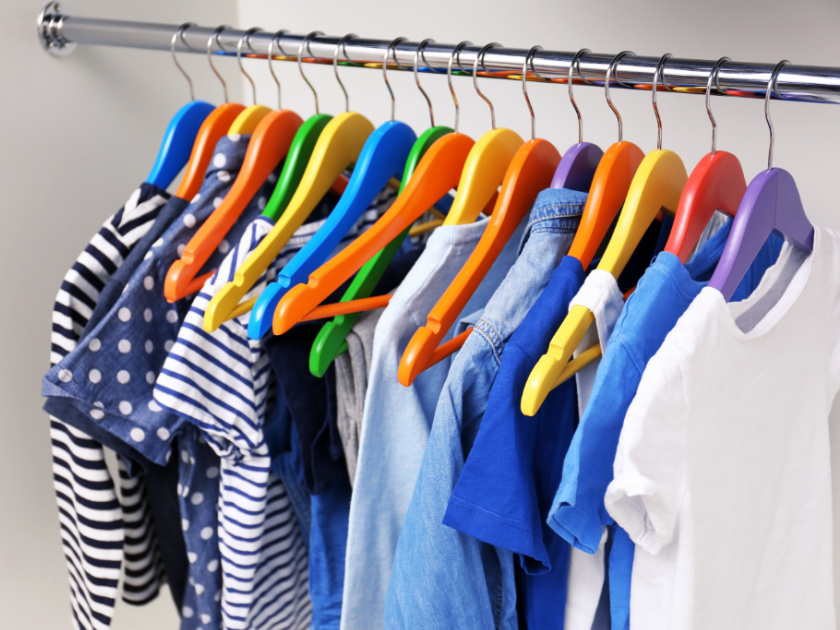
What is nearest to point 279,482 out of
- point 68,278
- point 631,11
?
point 68,278

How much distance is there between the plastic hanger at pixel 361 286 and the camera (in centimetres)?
72

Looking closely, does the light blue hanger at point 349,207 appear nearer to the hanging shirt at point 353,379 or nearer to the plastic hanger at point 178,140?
the hanging shirt at point 353,379

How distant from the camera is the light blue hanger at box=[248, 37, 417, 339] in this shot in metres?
0.67

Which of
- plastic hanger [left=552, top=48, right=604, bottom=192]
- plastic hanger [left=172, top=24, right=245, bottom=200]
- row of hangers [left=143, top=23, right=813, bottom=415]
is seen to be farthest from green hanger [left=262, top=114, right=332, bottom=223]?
plastic hanger [left=552, top=48, right=604, bottom=192]

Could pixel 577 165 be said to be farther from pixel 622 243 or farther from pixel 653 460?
pixel 653 460

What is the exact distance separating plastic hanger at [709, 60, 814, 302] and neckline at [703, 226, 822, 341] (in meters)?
0.03

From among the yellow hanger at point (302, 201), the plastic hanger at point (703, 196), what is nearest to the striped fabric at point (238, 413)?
the yellow hanger at point (302, 201)

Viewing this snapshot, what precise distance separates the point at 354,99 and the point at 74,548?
83cm

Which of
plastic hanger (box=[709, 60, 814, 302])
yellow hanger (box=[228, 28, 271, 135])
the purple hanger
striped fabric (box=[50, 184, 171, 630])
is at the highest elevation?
yellow hanger (box=[228, 28, 271, 135])

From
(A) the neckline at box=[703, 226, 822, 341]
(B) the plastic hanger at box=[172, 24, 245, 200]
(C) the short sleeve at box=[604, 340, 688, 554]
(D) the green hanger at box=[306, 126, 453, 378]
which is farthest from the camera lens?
(B) the plastic hanger at box=[172, 24, 245, 200]

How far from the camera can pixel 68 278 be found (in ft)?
2.59

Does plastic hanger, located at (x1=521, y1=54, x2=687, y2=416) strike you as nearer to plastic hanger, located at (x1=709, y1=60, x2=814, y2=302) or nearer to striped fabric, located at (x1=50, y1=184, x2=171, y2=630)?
plastic hanger, located at (x1=709, y1=60, x2=814, y2=302)

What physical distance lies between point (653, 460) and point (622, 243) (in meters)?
0.18

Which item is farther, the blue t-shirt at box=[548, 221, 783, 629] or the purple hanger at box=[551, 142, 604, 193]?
the purple hanger at box=[551, 142, 604, 193]
